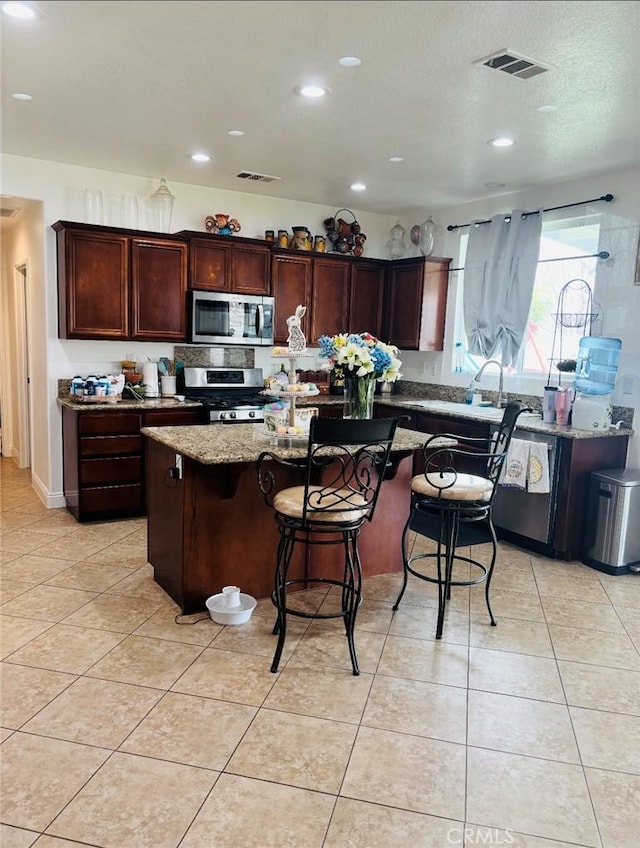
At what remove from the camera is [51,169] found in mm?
4840

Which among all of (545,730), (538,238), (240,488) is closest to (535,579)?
(545,730)

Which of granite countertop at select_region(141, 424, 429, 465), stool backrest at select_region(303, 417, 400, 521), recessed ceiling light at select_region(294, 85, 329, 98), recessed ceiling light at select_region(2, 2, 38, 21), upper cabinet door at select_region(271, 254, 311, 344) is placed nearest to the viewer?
recessed ceiling light at select_region(2, 2, 38, 21)

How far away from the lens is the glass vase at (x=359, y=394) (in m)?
3.34

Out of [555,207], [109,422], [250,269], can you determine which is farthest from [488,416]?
[109,422]

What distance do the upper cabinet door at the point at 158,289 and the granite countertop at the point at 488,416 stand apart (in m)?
2.00

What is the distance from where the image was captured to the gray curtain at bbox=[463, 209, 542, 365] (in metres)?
5.09

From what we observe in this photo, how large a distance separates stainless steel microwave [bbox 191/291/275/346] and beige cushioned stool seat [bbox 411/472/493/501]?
270 cm

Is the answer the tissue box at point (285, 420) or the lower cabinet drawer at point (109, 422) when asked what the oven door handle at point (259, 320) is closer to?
the lower cabinet drawer at point (109, 422)

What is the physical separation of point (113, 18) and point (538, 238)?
3.57 meters

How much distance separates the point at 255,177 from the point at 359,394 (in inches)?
104

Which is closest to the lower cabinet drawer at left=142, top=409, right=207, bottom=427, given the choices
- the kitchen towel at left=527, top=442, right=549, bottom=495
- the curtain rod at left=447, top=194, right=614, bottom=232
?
the kitchen towel at left=527, top=442, right=549, bottom=495

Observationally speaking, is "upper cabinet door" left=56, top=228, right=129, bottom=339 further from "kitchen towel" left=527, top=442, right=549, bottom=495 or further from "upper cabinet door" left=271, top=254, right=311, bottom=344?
"kitchen towel" left=527, top=442, right=549, bottom=495

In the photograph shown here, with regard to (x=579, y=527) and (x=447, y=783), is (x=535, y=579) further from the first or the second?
(x=447, y=783)

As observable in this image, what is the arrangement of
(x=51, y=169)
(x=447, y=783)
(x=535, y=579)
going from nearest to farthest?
(x=447, y=783), (x=535, y=579), (x=51, y=169)
